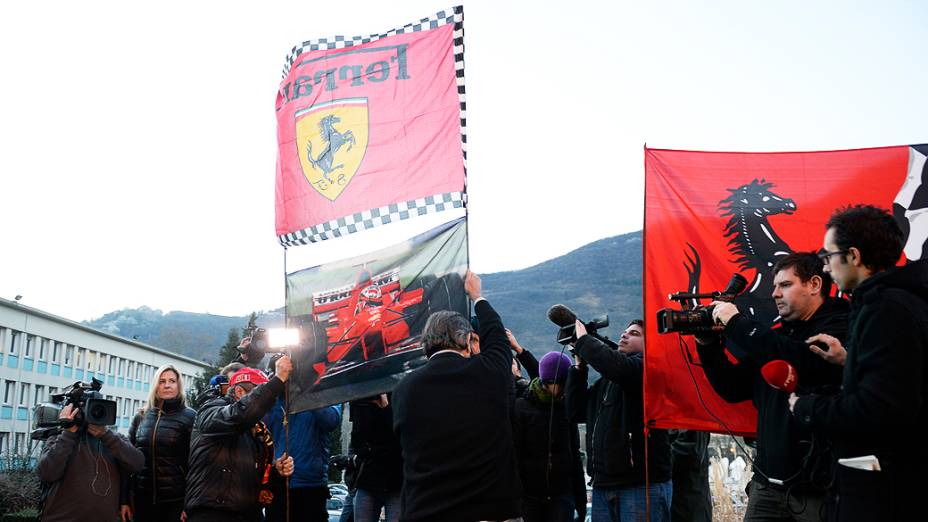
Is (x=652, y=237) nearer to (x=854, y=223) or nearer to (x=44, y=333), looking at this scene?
(x=854, y=223)

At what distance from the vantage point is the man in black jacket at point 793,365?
4.36 m

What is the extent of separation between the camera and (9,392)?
66.7 metres

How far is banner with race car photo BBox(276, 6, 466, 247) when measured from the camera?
6.79 meters

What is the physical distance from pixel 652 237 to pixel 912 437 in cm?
278

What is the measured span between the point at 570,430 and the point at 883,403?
14.1 feet

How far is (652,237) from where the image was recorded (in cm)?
607

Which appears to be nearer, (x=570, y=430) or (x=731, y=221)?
(x=731, y=221)

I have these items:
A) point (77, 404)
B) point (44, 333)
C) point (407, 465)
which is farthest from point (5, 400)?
point (407, 465)

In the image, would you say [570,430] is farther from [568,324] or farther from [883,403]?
[883,403]

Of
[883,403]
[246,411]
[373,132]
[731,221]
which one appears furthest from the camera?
[373,132]

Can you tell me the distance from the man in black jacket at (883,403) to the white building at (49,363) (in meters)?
54.8

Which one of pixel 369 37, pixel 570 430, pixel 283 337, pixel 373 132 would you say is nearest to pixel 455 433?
pixel 283 337

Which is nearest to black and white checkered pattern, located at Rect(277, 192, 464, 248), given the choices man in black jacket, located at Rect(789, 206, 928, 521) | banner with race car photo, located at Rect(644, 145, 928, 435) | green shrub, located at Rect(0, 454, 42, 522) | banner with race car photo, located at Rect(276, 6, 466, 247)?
banner with race car photo, located at Rect(276, 6, 466, 247)

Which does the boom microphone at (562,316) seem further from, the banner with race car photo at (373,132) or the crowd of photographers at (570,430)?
the banner with race car photo at (373,132)
